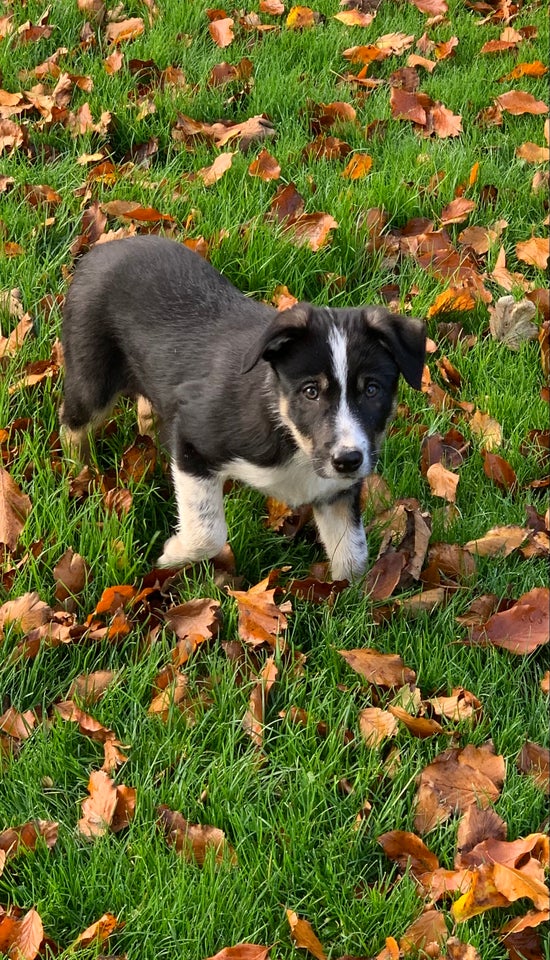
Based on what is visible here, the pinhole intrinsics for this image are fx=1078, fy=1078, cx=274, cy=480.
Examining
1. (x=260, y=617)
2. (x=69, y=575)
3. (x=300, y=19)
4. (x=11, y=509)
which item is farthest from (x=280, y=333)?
(x=300, y=19)

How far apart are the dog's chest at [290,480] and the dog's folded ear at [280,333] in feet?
1.43

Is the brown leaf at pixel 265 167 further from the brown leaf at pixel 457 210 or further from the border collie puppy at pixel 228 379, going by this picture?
the border collie puppy at pixel 228 379

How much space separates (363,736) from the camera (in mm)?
3115

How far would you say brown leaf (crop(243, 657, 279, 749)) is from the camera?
3141 mm

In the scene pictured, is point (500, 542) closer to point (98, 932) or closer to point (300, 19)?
point (98, 932)

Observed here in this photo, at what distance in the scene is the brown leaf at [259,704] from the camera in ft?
10.3

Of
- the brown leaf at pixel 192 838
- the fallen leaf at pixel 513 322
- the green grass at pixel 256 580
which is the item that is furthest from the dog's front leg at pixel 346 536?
the fallen leaf at pixel 513 322

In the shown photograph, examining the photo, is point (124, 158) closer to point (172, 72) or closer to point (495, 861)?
point (172, 72)

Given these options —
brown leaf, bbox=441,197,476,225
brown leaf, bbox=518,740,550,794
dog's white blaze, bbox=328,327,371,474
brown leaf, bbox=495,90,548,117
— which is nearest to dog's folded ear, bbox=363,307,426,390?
dog's white blaze, bbox=328,327,371,474

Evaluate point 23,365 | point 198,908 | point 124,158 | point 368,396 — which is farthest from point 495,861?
point 124,158

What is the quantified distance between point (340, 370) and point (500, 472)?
3.40 feet

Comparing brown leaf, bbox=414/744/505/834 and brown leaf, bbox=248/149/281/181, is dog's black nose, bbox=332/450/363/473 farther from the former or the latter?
brown leaf, bbox=248/149/281/181

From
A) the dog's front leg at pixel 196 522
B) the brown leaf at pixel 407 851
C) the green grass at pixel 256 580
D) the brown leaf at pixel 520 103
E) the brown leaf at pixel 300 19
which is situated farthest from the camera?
the brown leaf at pixel 300 19

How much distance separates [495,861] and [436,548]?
1.30 meters
